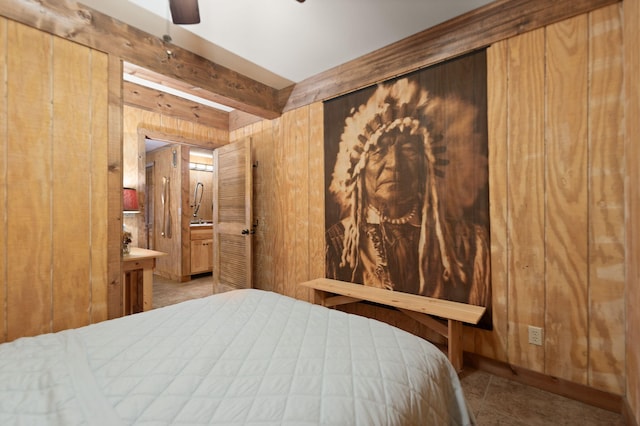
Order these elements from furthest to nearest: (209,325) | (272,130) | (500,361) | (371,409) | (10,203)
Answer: (272,130), (500,361), (10,203), (209,325), (371,409)

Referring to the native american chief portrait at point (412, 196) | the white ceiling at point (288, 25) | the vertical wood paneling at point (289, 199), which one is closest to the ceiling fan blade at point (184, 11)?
the white ceiling at point (288, 25)

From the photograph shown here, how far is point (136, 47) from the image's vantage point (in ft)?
7.21

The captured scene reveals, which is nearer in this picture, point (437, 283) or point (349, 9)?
point (349, 9)

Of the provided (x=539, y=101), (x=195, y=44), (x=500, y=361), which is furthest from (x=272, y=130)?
(x=500, y=361)

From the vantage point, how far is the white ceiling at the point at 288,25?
6.56ft

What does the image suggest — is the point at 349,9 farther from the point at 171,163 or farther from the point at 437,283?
the point at 171,163

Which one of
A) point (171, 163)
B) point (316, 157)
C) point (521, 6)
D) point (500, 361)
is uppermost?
point (521, 6)

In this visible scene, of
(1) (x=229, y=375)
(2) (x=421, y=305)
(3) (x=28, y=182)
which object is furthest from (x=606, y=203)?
(3) (x=28, y=182)

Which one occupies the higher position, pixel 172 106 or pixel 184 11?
pixel 172 106

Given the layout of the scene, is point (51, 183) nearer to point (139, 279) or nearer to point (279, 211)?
point (139, 279)

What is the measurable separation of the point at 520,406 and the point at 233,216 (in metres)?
3.24

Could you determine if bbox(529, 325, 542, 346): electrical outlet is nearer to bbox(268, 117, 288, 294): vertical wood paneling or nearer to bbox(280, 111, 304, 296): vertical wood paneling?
bbox(280, 111, 304, 296): vertical wood paneling

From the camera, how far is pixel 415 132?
235cm

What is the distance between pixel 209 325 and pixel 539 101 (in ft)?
7.64
